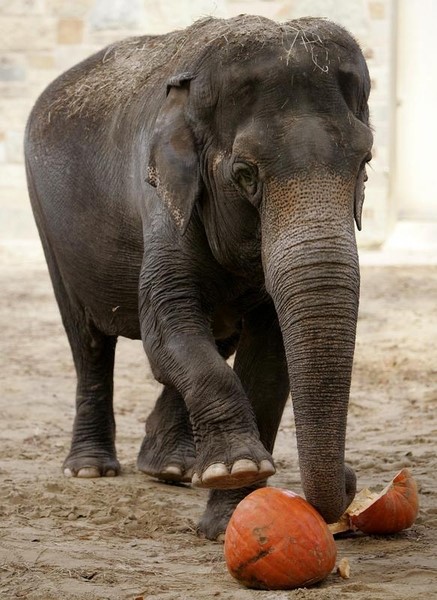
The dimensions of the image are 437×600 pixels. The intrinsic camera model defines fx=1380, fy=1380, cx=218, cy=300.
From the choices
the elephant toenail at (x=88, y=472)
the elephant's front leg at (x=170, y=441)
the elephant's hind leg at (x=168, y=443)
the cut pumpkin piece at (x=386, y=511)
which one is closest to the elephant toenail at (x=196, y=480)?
the cut pumpkin piece at (x=386, y=511)

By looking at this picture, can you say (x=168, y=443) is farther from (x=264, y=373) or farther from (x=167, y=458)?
(x=264, y=373)

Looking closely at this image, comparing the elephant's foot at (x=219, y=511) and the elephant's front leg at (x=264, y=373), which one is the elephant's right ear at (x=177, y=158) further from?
the elephant's foot at (x=219, y=511)

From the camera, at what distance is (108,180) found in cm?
617

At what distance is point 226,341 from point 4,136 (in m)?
9.97

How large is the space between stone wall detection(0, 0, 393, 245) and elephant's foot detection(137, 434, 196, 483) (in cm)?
868

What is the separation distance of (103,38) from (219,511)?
10.9 m

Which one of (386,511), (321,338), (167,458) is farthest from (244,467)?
(167,458)

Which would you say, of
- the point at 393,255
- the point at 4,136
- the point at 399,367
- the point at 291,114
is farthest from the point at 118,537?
the point at 4,136

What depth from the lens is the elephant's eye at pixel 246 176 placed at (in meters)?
4.72

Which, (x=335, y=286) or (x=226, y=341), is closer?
(x=335, y=286)

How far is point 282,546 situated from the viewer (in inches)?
171

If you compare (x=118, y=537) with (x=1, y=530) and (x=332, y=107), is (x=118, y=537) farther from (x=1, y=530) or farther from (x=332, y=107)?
(x=332, y=107)

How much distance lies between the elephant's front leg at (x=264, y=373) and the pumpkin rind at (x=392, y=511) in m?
0.49

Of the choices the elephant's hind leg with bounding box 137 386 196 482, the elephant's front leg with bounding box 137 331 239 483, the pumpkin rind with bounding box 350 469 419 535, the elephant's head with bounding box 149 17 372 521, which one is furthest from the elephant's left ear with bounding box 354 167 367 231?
the elephant's hind leg with bounding box 137 386 196 482
